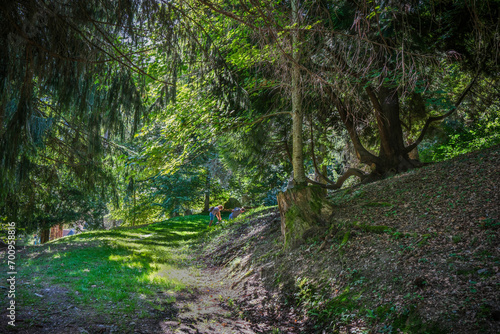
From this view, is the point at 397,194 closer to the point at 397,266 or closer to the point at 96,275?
the point at 397,266

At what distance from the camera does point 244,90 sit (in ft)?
14.5

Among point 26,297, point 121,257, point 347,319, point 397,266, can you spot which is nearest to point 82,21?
point 26,297

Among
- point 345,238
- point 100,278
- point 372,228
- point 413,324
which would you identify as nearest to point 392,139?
point 372,228

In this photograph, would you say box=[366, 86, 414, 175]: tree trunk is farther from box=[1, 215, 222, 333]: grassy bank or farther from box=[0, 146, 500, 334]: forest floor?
box=[1, 215, 222, 333]: grassy bank

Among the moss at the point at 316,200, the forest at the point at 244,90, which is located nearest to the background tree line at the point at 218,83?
the forest at the point at 244,90

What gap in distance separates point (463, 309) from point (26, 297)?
5.18m

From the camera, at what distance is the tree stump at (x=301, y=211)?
5.96m

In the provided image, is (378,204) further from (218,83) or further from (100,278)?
(100,278)

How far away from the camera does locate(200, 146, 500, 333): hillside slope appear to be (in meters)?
2.98

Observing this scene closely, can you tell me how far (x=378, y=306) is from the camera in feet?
10.9

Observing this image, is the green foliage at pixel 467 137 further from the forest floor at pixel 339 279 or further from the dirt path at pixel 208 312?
the dirt path at pixel 208 312

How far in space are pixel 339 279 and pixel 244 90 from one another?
312cm

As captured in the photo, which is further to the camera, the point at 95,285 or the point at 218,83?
the point at 95,285

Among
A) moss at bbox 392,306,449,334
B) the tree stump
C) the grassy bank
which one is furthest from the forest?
the grassy bank
